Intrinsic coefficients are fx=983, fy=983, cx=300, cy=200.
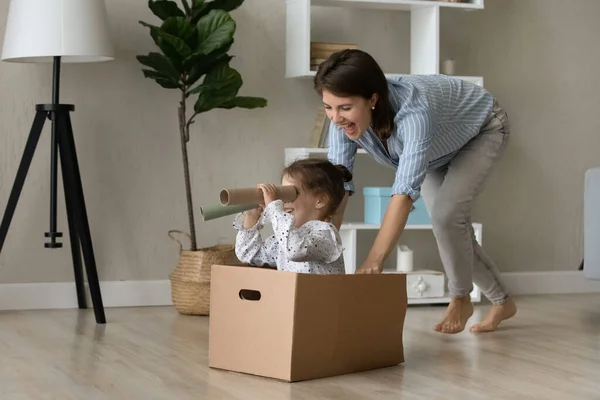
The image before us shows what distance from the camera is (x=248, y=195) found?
255 centimetres

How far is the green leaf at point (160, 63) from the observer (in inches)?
154

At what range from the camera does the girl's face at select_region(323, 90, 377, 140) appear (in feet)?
8.92

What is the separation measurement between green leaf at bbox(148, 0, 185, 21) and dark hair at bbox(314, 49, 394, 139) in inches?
Answer: 53.3

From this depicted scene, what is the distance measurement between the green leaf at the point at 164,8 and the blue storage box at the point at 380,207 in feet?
3.78

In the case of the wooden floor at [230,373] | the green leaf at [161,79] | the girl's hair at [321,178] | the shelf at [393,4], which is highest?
the shelf at [393,4]

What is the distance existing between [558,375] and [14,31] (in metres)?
2.31

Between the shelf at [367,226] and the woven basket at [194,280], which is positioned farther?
the shelf at [367,226]

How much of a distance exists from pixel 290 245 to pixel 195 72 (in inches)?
61.1

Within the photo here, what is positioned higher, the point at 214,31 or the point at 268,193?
the point at 214,31

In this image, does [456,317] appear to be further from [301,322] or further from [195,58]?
[195,58]

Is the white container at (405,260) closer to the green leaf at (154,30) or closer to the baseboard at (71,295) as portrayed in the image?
the baseboard at (71,295)

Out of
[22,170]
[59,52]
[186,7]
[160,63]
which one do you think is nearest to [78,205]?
[22,170]

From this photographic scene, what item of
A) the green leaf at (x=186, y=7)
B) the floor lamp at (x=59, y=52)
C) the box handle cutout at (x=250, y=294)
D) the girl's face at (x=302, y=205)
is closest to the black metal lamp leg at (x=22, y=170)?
the floor lamp at (x=59, y=52)

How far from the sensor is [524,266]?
16.1ft
